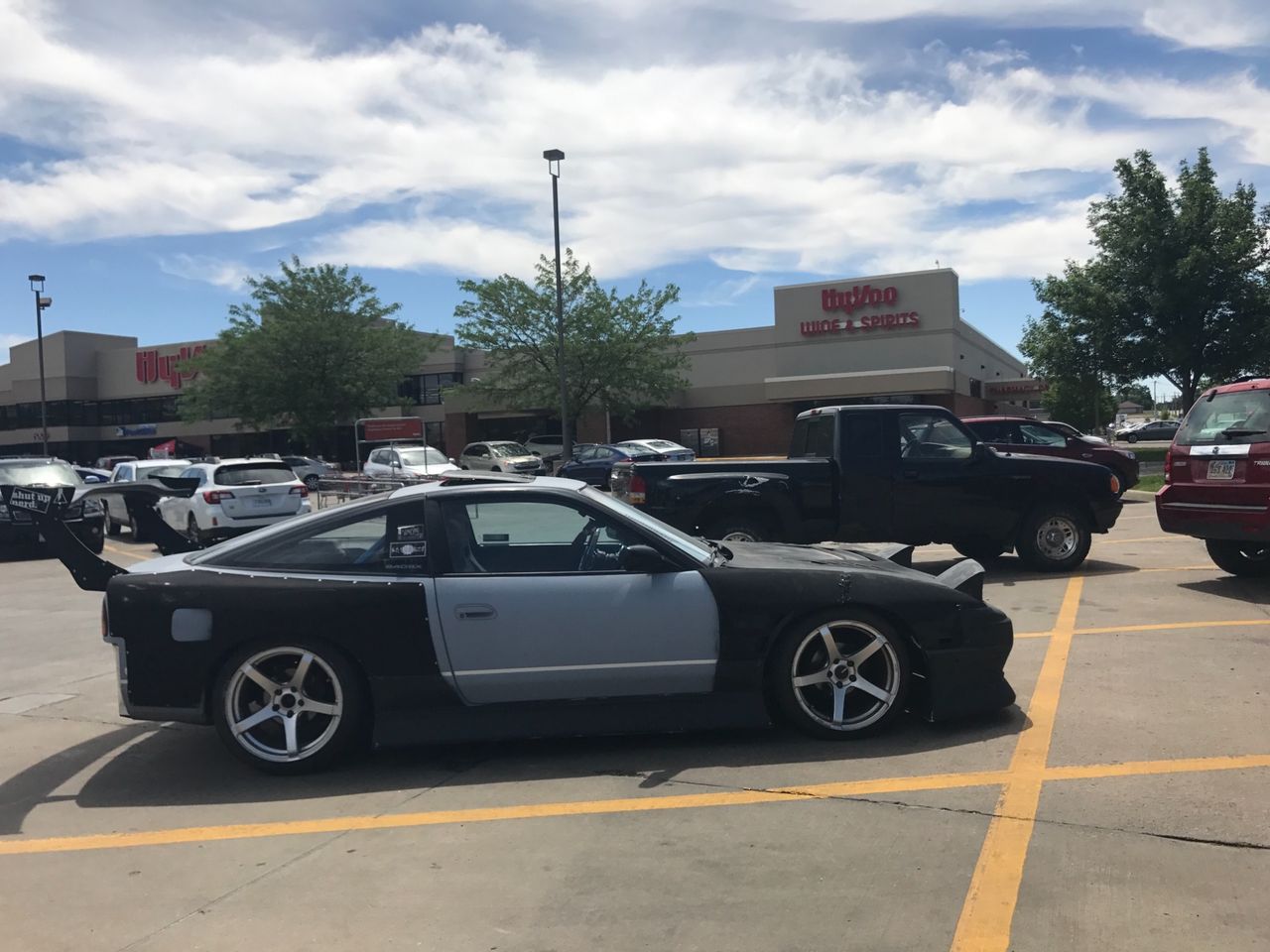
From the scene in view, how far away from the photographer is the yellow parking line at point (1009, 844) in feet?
10.5

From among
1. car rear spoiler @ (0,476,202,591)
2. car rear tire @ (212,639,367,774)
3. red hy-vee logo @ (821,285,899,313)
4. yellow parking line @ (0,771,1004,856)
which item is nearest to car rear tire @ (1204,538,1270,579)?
yellow parking line @ (0,771,1004,856)

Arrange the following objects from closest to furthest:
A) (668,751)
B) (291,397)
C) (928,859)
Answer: (928,859), (668,751), (291,397)

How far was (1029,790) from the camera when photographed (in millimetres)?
4332

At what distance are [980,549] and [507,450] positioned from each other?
89.1 ft

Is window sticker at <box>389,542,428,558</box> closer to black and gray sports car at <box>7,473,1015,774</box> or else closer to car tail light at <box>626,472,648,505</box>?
black and gray sports car at <box>7,473,1015,774</box>

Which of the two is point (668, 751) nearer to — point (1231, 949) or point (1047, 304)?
point (1231, 949)

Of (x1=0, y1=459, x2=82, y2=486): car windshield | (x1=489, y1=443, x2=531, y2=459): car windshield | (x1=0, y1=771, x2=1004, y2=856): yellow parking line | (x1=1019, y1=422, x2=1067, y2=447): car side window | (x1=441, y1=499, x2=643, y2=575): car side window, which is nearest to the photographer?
(x1=0, y1=771, x2=1004, y2=856): yellow parking line

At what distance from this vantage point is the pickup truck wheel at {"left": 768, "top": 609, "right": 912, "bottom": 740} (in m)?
5.01

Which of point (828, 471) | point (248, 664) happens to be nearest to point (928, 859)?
point (248, 664)

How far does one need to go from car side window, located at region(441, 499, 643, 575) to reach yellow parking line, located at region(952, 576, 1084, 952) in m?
2.06

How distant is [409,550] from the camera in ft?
16.6

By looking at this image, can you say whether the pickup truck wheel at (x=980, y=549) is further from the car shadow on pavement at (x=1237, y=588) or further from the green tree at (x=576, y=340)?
the green tree at (x=576, y=340)

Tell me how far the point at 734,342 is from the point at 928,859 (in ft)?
136

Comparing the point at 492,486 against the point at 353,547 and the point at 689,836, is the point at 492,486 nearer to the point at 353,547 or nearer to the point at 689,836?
the point at 353,547
